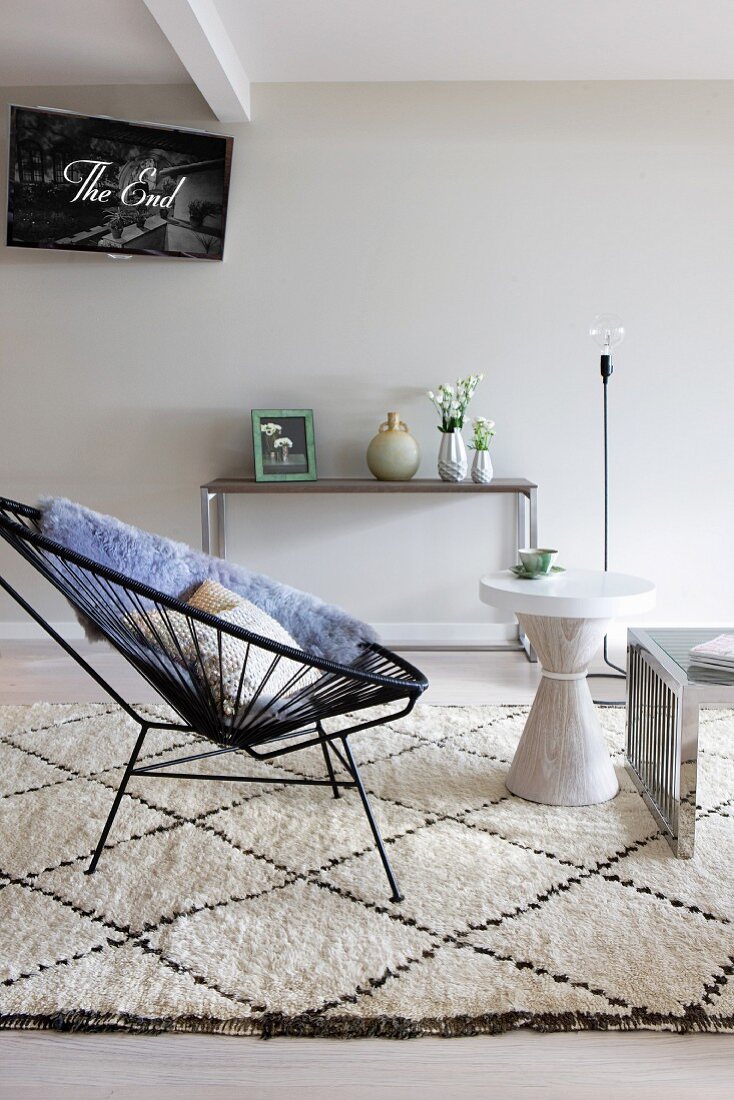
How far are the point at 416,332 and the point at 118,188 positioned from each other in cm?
140

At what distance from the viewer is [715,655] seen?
212 cm

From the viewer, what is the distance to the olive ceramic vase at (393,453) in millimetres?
4016

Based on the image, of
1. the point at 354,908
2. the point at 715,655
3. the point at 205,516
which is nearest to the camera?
the point at 354,908

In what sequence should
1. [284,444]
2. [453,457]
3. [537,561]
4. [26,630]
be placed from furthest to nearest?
[26,630]
[284,444]
[453,457]
[537,561]

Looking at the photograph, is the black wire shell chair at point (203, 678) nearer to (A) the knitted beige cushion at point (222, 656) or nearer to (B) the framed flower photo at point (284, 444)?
(A) the knitted beige cushion at point (222, 656)

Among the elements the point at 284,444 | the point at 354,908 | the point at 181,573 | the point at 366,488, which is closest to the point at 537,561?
the point at 181,573

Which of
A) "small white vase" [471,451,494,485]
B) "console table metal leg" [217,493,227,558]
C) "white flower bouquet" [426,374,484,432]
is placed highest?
"white flower bouquet" [426,374,484,432]

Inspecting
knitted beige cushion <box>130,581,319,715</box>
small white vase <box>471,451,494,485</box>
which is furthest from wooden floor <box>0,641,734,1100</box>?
small white vase <box>471,451,494,485</box>

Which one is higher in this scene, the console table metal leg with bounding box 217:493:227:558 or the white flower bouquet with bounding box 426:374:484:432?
the white flower bouquet with bounding box 426:374:484:432

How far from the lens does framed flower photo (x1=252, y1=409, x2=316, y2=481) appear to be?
406cm

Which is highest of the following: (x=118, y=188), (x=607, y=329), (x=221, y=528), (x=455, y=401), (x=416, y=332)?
(x=118, y=188)

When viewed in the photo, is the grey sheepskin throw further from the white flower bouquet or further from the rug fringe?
the white flower bouquet

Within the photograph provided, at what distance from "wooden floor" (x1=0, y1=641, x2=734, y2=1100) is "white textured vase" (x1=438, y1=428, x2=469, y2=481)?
2699 millimetres

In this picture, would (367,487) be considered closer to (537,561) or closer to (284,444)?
(284,444)
